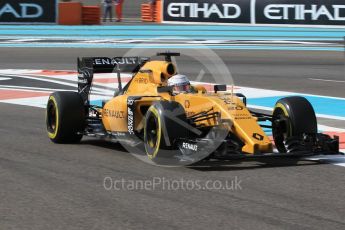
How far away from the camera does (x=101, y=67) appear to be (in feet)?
35.4

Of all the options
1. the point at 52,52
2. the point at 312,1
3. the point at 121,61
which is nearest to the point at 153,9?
the point at 312,1

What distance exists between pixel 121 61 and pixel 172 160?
7.69 feet

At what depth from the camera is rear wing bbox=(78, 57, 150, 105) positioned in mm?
10641

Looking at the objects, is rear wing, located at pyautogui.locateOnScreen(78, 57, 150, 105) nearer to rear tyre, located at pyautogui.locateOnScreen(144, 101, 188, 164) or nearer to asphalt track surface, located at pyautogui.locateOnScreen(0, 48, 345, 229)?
asphalt track surface, located at pyautogui.locateOnScreen(0, 48, 345, 229)

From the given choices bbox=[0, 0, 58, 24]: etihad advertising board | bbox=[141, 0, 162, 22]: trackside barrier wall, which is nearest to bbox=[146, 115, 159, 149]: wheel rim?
bbox=[0, 0, 58, 24]: etihad advertising board

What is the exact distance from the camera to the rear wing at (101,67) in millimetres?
10641

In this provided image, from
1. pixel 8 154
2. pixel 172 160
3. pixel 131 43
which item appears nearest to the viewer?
pixel 172 160

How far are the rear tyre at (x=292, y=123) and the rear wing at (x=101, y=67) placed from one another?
207cm

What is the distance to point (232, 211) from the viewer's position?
22.2ft

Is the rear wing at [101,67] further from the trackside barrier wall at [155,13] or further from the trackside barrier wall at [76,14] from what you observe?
the trackside barrier wall at [155,13]

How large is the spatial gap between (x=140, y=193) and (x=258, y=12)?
2548 centimetres

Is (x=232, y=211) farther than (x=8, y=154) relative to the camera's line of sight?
No

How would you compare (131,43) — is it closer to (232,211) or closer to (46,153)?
(46,153)

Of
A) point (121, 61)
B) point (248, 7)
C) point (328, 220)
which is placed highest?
point (248, 7)
